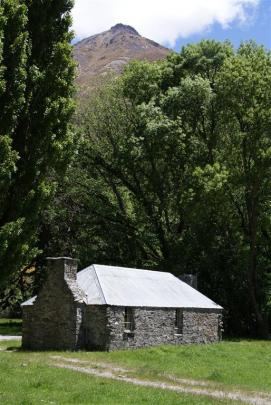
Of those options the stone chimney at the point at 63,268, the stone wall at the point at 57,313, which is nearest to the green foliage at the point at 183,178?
the stone chimney at the point at 63,268

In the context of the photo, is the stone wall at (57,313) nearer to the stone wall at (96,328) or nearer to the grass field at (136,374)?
the stone wall at (96,328)

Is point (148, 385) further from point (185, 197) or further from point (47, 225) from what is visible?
point (47, 225)

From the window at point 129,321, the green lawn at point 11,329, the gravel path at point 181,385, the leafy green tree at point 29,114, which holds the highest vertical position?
the leafy green tree at point 29,114

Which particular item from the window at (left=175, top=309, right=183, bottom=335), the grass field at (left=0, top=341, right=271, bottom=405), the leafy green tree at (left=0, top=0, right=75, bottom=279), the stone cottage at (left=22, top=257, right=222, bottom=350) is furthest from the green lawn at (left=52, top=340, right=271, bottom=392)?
the leafy green tree at (left=0, top=0, right=75, bottom=279)

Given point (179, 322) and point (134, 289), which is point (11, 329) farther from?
point (179, 322)

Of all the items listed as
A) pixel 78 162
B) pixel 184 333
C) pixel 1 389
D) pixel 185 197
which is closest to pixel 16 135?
pixel 1 389

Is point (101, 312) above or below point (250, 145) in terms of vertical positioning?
below

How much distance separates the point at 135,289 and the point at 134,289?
107mm

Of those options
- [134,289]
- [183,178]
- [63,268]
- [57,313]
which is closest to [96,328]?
[57,313]

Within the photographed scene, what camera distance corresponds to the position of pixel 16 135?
48.0 feet

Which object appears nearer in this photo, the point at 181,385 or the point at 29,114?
the point at 29,114

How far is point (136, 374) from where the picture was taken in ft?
62.1

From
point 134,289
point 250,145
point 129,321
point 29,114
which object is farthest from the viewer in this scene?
point 250,145

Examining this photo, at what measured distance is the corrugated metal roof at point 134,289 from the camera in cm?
2767
